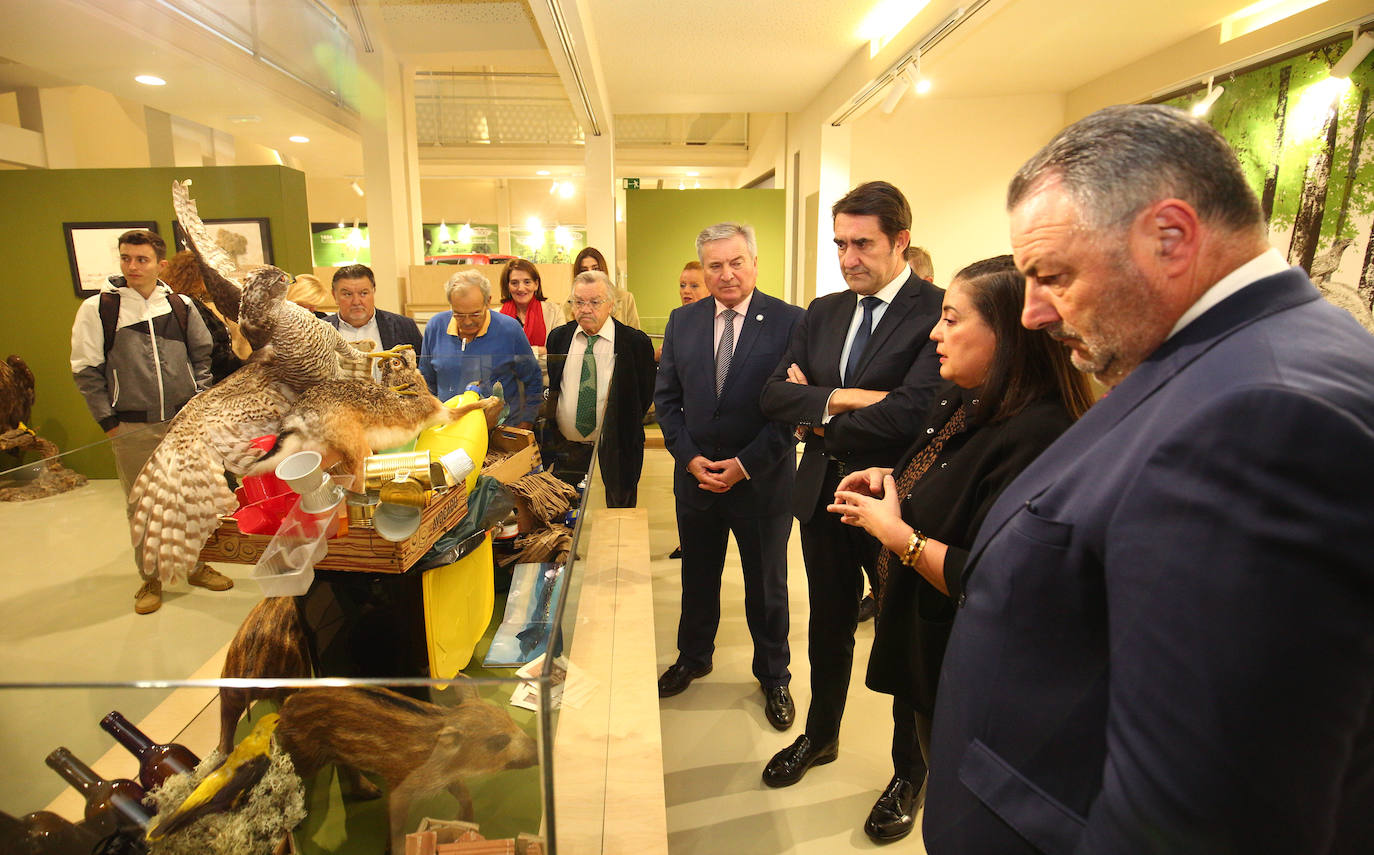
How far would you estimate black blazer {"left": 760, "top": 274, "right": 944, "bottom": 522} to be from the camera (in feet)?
5.76

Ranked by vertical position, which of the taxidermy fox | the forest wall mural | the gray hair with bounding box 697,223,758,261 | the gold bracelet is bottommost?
the gold bracelet

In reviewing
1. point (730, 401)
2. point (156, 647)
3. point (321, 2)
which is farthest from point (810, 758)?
point (321, 2)

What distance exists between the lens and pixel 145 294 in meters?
2.45

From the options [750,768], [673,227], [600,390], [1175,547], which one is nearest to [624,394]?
[600,390]

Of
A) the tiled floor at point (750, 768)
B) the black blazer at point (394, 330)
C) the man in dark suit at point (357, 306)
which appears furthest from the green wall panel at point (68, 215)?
the tiled floor at point (750, 768)

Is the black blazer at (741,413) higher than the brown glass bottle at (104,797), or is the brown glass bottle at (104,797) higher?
the black blazer at (741,413)

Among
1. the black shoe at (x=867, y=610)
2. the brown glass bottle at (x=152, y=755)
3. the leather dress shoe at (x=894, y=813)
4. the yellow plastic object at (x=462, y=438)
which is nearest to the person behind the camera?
the brown glass bottle at (x=152, y=755)

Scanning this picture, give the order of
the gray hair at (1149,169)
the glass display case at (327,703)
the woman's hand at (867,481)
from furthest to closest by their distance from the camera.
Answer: the woman's hand at (867,481)
the glass display case at (327,703)
the gray hair at (1149,169)

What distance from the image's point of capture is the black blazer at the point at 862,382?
1755mm

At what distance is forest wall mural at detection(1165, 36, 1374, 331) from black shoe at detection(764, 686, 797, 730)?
340cm

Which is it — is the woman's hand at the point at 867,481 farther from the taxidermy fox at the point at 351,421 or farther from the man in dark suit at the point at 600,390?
the taxidermy fox at the point at 351,421

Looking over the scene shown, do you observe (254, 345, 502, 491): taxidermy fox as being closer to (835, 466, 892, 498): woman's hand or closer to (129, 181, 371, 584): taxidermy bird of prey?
(129, 181, 371, 584): taxidermy bird of prey

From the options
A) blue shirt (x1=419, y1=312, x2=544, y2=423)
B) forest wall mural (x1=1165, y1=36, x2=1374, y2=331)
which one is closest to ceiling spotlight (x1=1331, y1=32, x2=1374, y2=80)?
forest wall mural (x1=1165, y1=36, x2=1374, y2=331)

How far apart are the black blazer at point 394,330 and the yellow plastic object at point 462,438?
87 cm
